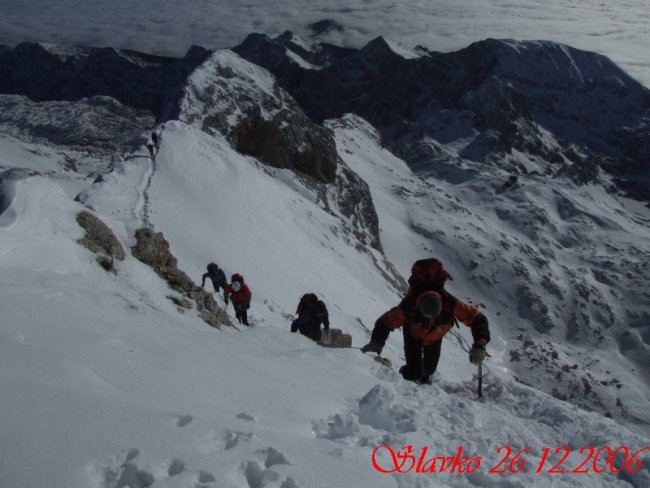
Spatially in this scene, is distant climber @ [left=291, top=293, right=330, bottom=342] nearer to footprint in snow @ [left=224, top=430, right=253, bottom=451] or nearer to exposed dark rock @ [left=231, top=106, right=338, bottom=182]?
footprint in snow @ [left=224, top=430, right=253, bottom=451]

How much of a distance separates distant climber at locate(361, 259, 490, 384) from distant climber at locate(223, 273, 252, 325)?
771 cm

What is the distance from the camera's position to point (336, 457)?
5211 mm

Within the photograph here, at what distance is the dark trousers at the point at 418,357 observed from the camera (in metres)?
8.37

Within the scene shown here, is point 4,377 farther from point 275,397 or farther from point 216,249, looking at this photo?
point 216,249

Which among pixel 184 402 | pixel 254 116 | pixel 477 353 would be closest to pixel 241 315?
pixel 477 353

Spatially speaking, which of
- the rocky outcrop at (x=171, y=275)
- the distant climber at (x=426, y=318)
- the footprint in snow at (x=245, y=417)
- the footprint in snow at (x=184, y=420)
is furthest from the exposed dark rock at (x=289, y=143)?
the footprint in snow at (x=184, y=420)

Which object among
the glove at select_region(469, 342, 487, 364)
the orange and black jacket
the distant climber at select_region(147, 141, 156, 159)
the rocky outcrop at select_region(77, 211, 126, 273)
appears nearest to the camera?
the orange and black jacket

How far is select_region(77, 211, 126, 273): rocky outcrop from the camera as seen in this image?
11.1m

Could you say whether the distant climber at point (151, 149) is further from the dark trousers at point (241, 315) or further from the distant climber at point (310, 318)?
the distant climber at point (310, 318)

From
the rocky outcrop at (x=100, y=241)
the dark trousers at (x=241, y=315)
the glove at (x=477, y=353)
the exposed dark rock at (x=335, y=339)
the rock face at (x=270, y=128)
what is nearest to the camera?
the glove at (x=477, y=353)

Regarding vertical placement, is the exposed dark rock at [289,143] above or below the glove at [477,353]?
below

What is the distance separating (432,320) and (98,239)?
25.6ft

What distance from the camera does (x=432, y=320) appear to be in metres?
7.98

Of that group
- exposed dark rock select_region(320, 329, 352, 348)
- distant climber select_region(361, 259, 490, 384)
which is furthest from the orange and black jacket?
exposed dark rock select_region(320, 329, 352, 348)
